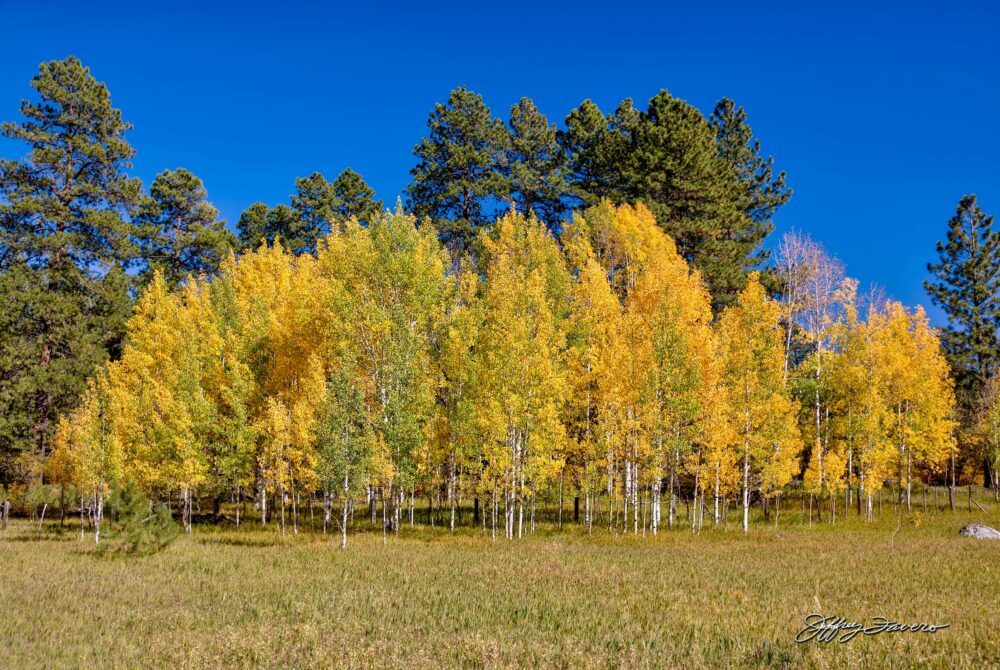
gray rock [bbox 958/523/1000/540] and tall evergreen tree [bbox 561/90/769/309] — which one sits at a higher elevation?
tall evergreen tree [bbox 561/90/769/309]

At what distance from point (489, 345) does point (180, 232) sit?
4230cm

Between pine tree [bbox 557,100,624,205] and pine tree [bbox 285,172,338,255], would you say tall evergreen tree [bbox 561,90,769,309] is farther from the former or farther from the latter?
pine tree [bbox 285,172,338,255]

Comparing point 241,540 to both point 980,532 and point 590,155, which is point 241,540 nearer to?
point 980,532

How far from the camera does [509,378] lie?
30.4 meters

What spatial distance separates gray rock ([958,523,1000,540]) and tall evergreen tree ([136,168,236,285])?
55.4 meters

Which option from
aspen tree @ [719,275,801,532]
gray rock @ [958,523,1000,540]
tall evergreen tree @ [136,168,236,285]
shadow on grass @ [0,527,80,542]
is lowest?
shadow on grass @ [0,527,80,542]

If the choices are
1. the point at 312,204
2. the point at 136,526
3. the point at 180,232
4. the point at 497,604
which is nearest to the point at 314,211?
the point at 312,204

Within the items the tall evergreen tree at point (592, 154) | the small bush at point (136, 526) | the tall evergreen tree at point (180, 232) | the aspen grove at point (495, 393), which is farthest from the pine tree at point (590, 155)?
the small bush at point (136, 526)

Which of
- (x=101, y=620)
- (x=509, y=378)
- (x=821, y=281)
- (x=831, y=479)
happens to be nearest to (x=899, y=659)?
(x=101, y=620)

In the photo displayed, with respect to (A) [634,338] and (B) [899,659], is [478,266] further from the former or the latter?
(B) [899,659]

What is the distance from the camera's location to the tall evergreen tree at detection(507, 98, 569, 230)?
58.6 metres
